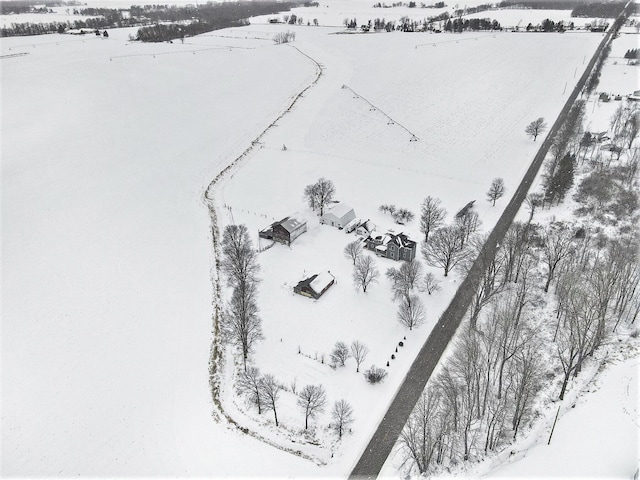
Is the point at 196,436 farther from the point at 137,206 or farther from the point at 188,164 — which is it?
the point at 188,164

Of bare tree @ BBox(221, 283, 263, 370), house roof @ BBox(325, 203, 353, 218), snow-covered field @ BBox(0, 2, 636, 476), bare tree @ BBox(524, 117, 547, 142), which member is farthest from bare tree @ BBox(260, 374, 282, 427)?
bare tree @ BBox(524, 117, 547, 142)

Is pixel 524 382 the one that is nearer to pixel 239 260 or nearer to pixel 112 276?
pixel 239 260

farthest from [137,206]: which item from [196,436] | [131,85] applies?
[131,85]

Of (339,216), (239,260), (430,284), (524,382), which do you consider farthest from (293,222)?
(524,382)

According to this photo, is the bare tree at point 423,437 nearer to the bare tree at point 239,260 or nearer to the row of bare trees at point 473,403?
the row of bare trees at point 473,403

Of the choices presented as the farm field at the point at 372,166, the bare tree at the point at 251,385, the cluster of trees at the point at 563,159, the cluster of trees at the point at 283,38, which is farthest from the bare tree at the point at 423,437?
the cluster of trees at the point at 283,38

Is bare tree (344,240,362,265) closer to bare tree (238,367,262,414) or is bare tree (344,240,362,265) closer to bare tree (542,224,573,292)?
bare tree (238,367,262,414)
